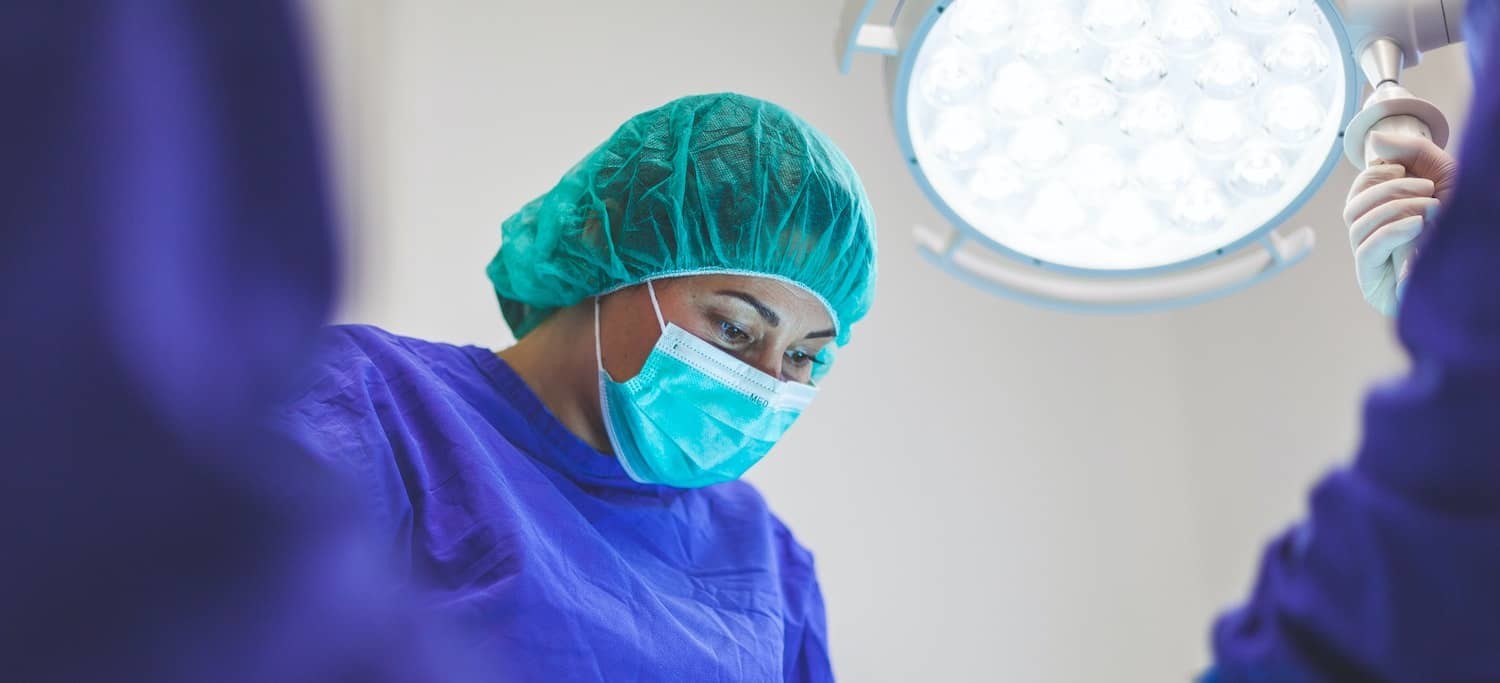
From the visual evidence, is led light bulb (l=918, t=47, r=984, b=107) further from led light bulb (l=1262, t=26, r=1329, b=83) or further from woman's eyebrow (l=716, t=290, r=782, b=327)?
woman's eyebrow (l=716, t=290, r=782, b=327)

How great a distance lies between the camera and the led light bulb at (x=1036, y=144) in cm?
127

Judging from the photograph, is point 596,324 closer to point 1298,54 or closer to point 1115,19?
point 1115,19

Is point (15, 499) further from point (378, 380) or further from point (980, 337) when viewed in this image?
point (980, 337)

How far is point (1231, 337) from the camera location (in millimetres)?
2508

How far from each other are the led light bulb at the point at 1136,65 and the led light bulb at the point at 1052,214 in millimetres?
139

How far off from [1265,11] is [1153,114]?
0.50 ft

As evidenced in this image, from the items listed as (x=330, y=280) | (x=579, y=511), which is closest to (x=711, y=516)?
(x=579, y=511)

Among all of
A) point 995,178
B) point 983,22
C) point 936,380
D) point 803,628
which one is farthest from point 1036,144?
point 936,380

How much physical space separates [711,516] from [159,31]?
1348mm

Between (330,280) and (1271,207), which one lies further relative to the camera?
(1271,207)

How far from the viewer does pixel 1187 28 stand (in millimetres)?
1168

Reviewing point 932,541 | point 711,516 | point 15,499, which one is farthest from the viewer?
point 932,541

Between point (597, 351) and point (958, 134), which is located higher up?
point (958, 134)

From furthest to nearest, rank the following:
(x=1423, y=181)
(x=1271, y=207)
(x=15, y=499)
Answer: (x=1271, y=207) → (x=1423, y=181) → (x=15, y=499)
